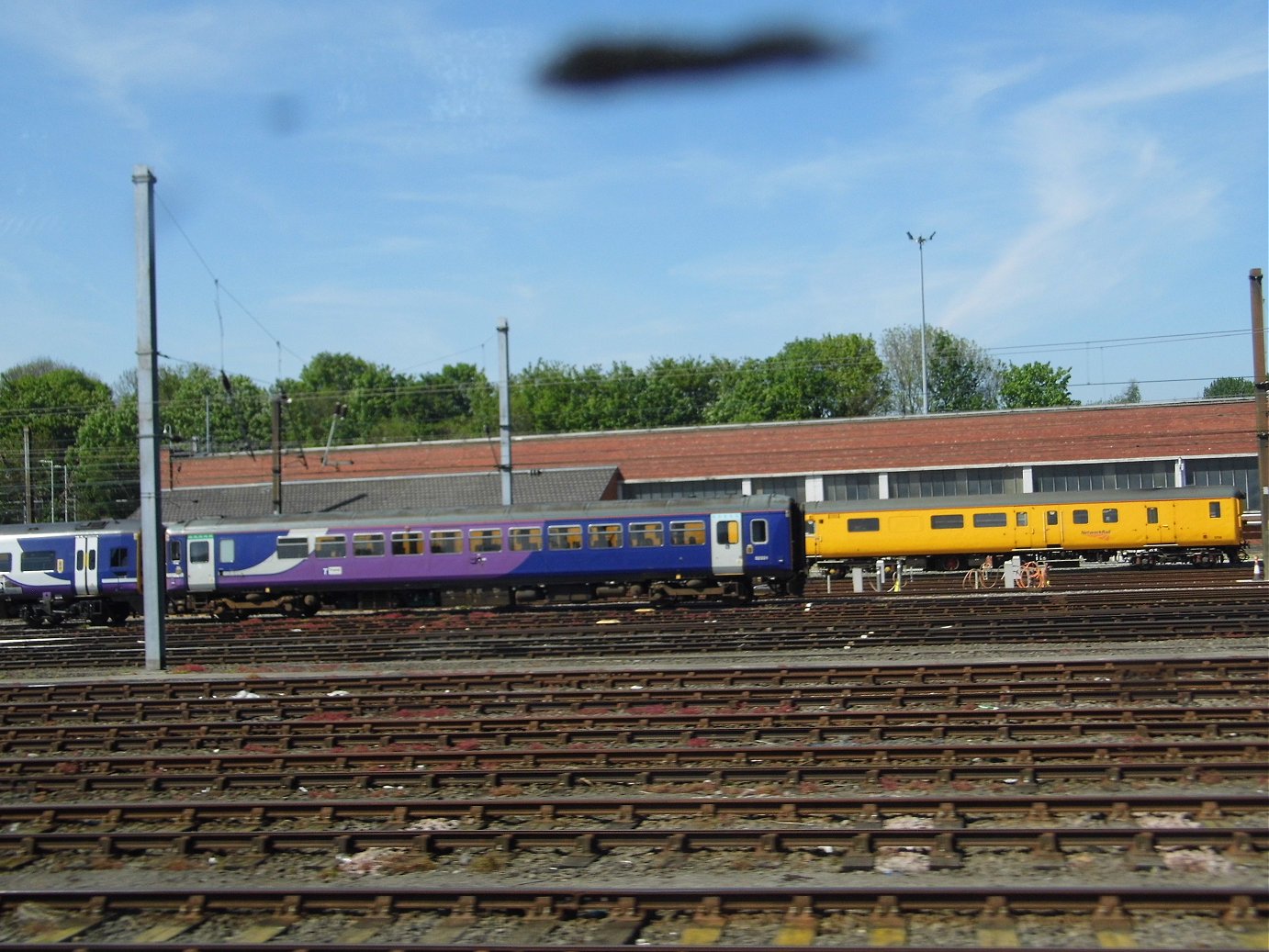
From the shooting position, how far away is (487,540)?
29.8m

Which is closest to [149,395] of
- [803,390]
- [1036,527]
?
[1036,527]

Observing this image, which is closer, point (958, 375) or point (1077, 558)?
point (1077, 558)

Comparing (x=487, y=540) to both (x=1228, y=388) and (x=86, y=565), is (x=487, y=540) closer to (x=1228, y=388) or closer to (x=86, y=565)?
(x=86, y=565)

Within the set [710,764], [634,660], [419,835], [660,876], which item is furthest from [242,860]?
[634,660]

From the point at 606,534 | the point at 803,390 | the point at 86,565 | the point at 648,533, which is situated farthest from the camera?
the point at 803,390

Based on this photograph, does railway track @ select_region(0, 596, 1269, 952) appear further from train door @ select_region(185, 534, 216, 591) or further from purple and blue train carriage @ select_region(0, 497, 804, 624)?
train door @ select_region(185, 534, 216, 591)

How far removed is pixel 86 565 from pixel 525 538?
40.9 ft

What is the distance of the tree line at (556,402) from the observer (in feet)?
246

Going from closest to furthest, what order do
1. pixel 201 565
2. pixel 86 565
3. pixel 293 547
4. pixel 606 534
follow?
pixel 606 534 < pixel 293 547 < pixel 86 565 < pixel 201 565

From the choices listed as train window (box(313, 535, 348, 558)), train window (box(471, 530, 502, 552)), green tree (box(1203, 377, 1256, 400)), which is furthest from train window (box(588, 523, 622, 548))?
green tree (box(1203, 377, 1256, 400))

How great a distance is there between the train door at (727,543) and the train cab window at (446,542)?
6772 millimetres

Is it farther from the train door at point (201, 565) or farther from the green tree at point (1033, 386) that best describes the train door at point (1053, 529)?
the green tree at point (1033, 386)

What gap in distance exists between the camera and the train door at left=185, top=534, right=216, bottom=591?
3147 cm

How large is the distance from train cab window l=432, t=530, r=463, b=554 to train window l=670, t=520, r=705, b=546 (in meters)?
5.80
